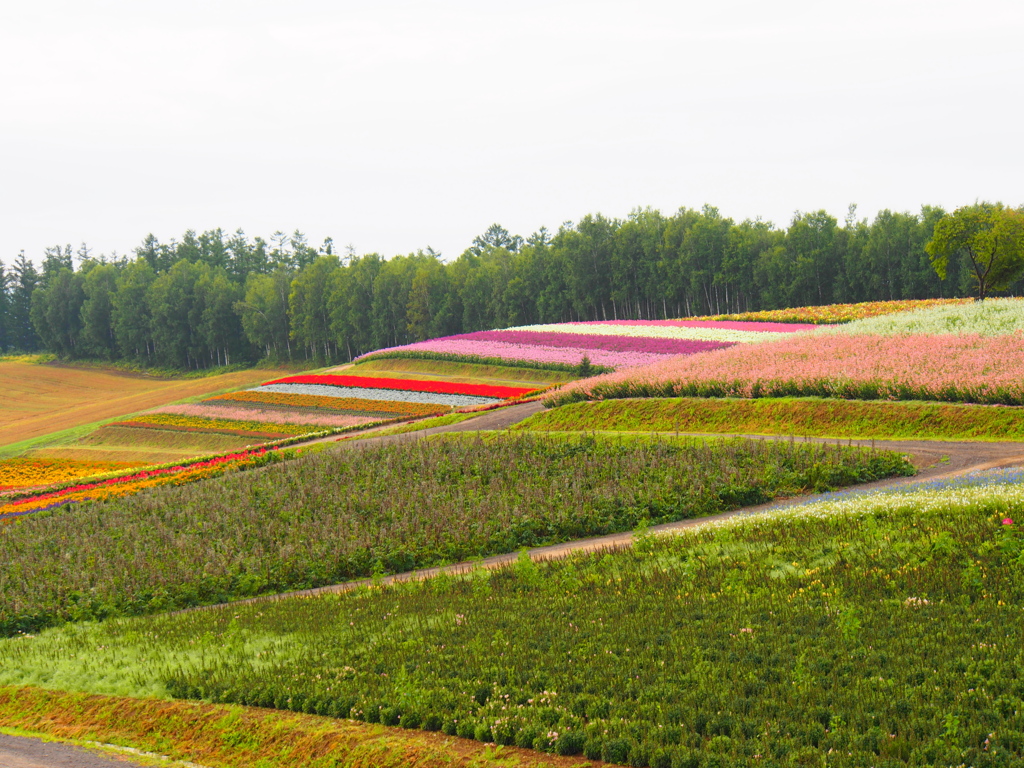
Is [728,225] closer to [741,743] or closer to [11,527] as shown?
[11,527]

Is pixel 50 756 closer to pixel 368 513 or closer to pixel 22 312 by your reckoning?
pixel 368 513

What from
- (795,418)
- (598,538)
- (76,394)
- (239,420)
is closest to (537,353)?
(239,420)

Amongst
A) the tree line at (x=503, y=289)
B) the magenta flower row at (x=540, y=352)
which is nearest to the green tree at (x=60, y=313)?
the tree line at (x=503, y=289)

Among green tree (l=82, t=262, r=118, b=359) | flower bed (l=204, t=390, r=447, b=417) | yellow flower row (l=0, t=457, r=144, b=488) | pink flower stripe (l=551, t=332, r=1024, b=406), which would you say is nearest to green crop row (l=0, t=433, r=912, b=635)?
pink flower stripe (l=551, t=332, r=1024, b=406)

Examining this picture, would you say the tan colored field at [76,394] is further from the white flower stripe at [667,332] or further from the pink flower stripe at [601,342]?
the white flower stripe at [667,332]

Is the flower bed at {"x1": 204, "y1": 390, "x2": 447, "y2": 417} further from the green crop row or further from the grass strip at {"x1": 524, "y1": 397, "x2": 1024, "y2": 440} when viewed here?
the green crop row
